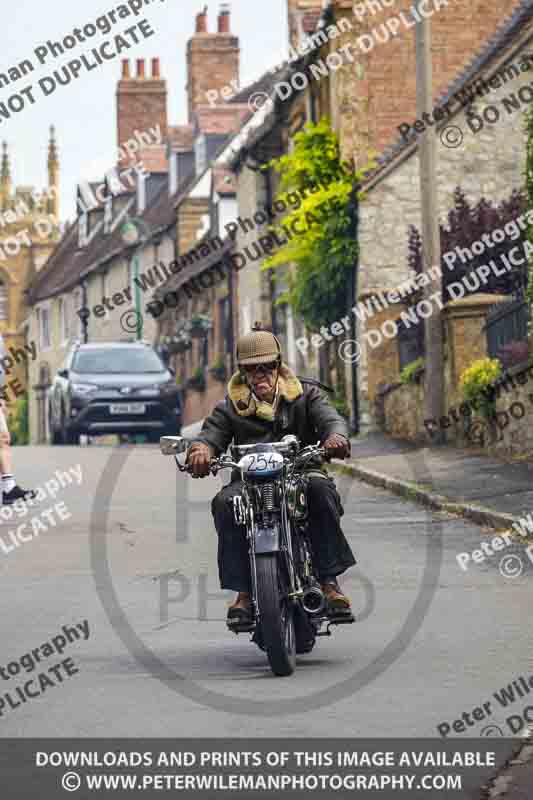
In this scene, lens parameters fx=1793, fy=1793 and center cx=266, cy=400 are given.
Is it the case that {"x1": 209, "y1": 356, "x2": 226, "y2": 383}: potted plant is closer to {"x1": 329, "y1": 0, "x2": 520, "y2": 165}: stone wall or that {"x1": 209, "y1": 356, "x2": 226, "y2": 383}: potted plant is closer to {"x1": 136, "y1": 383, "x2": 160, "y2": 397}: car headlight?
{"x1": 329, "y1": 0, "x2": 520, "y2": 165}: stone wall

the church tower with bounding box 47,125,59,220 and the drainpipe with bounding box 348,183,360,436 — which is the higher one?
the church tower with bounding box 47,125,59,220

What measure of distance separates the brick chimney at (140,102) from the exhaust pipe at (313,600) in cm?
5996

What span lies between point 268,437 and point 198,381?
142 ft

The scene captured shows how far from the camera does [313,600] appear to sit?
27.5 feet

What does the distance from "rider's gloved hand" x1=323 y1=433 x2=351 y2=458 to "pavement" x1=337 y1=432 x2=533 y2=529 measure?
20.0ft

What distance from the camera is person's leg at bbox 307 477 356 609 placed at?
8539 millimetres

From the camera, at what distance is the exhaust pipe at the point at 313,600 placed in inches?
328

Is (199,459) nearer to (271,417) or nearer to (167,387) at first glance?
(271,417)

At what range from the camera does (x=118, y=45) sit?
2833 centimetres

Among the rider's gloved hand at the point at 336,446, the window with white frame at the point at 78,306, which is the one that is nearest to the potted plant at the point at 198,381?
the window with white frame at the point at 78,306

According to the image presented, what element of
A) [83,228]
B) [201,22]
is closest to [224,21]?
[201,22]

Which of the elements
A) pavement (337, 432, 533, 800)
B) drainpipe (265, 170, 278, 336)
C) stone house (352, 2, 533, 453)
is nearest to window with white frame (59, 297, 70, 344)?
drainpipe (265, 170, 278, 336)

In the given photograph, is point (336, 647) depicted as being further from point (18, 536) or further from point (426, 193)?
point (426, 193)

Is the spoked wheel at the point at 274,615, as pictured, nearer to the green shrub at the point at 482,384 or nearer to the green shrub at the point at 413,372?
the green shrub at the point at 482,384
